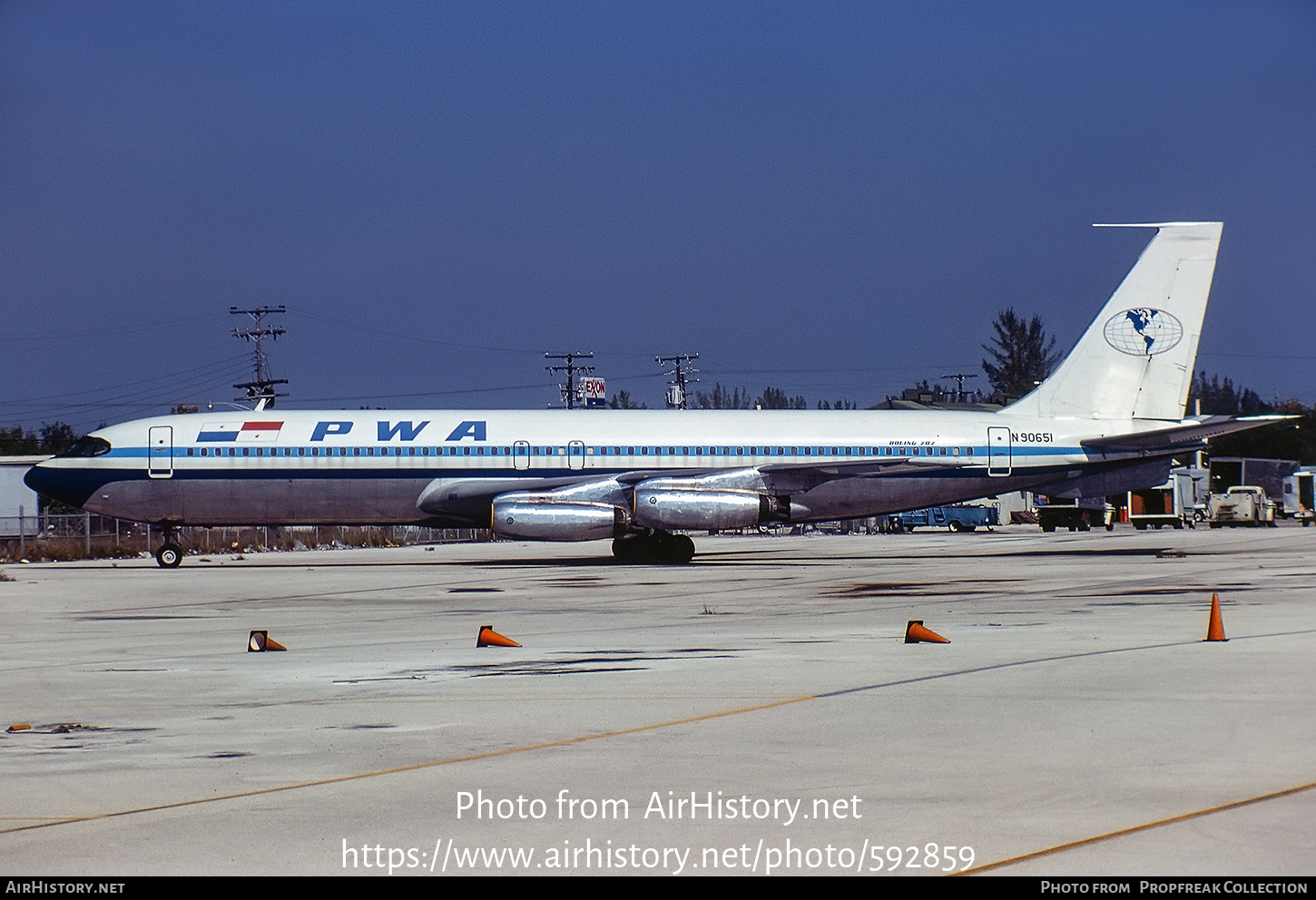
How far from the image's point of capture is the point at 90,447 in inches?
1480

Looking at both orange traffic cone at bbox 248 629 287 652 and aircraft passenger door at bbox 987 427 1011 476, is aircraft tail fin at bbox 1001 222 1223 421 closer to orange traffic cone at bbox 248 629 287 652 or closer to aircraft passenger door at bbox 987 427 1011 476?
aircraft passenger door at bbox 987 427 1011 476

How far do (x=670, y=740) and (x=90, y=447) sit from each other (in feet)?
104

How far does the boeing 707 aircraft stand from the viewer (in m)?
36.4

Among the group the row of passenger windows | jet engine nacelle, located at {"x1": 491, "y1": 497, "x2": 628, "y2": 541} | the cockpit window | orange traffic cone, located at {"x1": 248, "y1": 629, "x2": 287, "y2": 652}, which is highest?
the cockpit window

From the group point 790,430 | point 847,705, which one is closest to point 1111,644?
point 847,705

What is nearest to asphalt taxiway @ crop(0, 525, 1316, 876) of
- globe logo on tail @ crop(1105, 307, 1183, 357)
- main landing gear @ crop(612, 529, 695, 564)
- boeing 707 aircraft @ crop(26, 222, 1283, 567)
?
boeing 707 aircraft @ crop(26, 222, 1283, 567)

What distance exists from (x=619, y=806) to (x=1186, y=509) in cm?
7141

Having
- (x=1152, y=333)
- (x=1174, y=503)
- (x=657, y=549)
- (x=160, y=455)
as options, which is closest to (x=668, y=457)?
(x=657, y=549)

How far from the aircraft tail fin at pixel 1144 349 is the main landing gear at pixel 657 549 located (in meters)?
9.78

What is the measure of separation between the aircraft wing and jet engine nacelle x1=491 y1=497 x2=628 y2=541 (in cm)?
1333

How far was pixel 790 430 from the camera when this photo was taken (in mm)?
37781

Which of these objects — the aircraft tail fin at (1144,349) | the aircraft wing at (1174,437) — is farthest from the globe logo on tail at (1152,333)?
the aircraft wing at (1174,437)

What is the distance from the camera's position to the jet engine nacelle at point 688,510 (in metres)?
34.8

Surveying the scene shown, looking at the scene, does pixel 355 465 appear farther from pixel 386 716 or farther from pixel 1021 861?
pixel 1021 861
